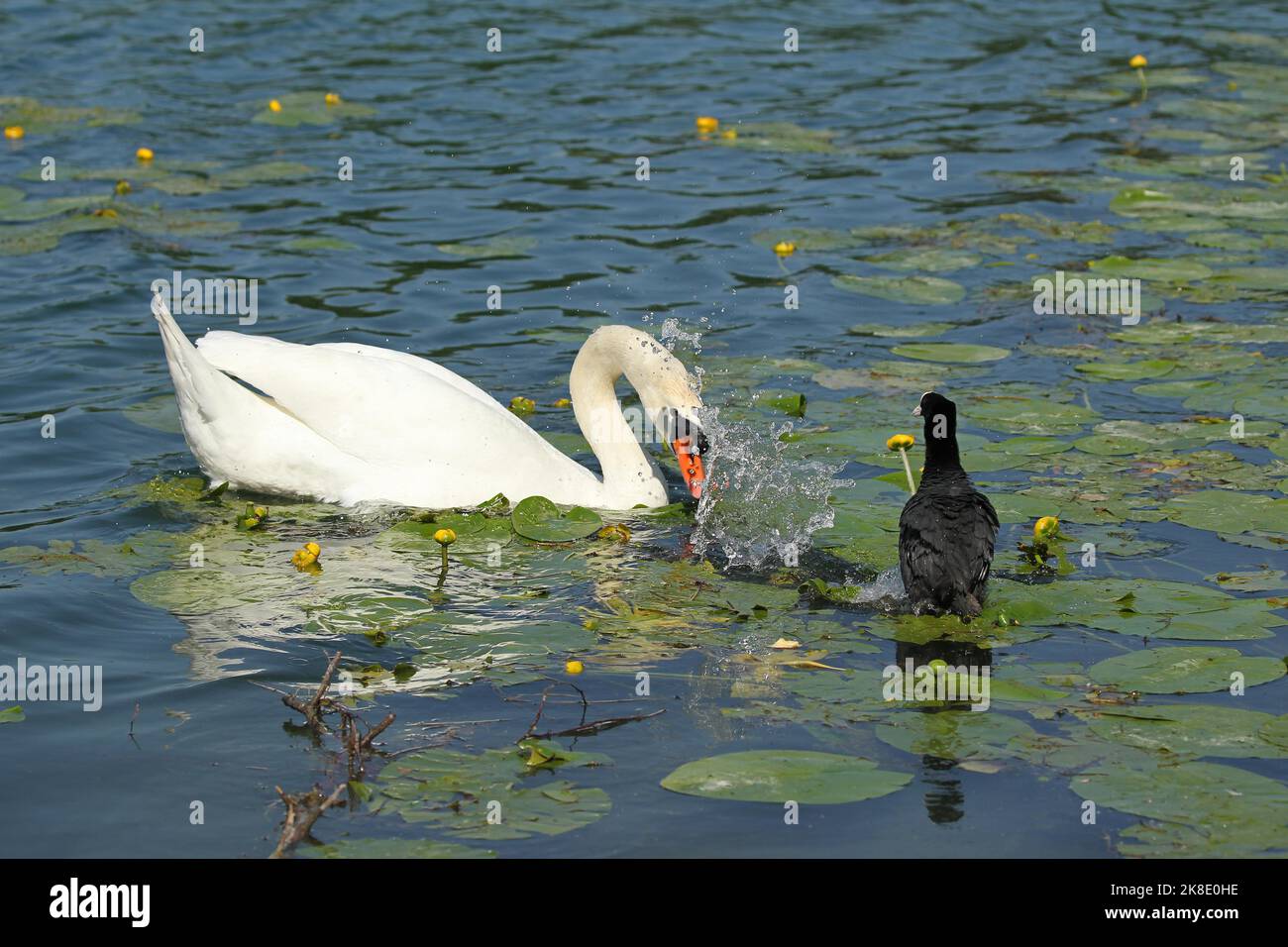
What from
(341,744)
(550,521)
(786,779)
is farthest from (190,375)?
(786,779)

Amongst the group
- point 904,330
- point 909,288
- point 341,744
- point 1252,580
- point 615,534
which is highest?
point 909,288

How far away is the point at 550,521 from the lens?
7.51 m

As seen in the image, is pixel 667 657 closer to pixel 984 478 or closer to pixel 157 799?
pixel 157 799

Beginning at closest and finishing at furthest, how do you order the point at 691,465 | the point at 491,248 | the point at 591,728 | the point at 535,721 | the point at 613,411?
the point at 535,721
the point at 591,728
the point at 691,465
the point at 613,411
the point at 491,248

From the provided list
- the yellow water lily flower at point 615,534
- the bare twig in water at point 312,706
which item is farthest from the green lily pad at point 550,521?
the bare twig in water at point 312,706

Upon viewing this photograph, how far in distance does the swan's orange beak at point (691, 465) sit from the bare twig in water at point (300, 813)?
10.7 feet

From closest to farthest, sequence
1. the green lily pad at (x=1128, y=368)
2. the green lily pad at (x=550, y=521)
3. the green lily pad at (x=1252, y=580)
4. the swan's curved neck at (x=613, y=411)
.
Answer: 1. the green lily pad at (x=1252, y=580)
2. the green lily pad at (x=550, y=521)
3. the swan's curved neck at (x=613, y=411)
4. the green lily pad at (x=1128, y=368)

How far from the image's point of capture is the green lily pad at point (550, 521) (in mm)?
7379

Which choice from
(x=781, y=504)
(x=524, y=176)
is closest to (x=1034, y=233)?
(x=524, y=176)

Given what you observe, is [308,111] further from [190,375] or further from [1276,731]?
[1276,731]

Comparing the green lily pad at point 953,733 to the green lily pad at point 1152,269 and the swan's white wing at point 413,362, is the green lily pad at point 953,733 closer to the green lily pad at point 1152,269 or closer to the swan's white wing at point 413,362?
the swan's white wing at point 413,362

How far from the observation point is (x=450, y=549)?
7.20 metres

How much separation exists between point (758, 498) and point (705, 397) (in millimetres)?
1610

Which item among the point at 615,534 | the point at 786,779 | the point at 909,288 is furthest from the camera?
the point at 909,288
